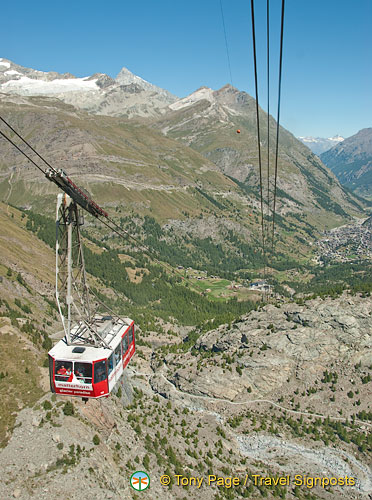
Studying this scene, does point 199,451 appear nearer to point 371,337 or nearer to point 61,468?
point 61,468

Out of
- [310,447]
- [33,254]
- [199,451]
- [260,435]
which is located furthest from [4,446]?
[33,254]

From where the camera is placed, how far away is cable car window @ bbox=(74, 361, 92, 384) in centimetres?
3416

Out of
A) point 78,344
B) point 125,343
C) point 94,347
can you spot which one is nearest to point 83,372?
point 94,347

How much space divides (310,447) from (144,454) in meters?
31.7

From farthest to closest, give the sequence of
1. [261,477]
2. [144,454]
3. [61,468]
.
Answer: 1. [261,477]
2. [144,454]
3. [61,468]

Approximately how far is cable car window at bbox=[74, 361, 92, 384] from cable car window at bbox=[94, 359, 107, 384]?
18.9 inches

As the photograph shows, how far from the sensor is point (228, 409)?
74562 millimetres

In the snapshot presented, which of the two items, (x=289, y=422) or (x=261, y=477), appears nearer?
(x=261, y=477)

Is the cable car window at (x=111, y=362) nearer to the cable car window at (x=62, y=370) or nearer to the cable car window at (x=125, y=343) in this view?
the cable car window at (x=62, y=370)

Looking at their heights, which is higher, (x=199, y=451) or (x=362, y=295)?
(x=362, y=295)

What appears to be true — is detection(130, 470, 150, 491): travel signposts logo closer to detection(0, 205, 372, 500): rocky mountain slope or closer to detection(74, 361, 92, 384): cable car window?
detection(0, 205, 372, 500): rocky mountain slope

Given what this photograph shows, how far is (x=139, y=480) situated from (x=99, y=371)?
1867cm

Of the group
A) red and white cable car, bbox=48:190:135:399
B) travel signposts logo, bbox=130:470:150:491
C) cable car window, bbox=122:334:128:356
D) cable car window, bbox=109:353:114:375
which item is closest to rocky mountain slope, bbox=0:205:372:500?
travel signposts logo, bbox=130:470:150:491

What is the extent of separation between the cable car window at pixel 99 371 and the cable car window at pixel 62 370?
234 centimetres
